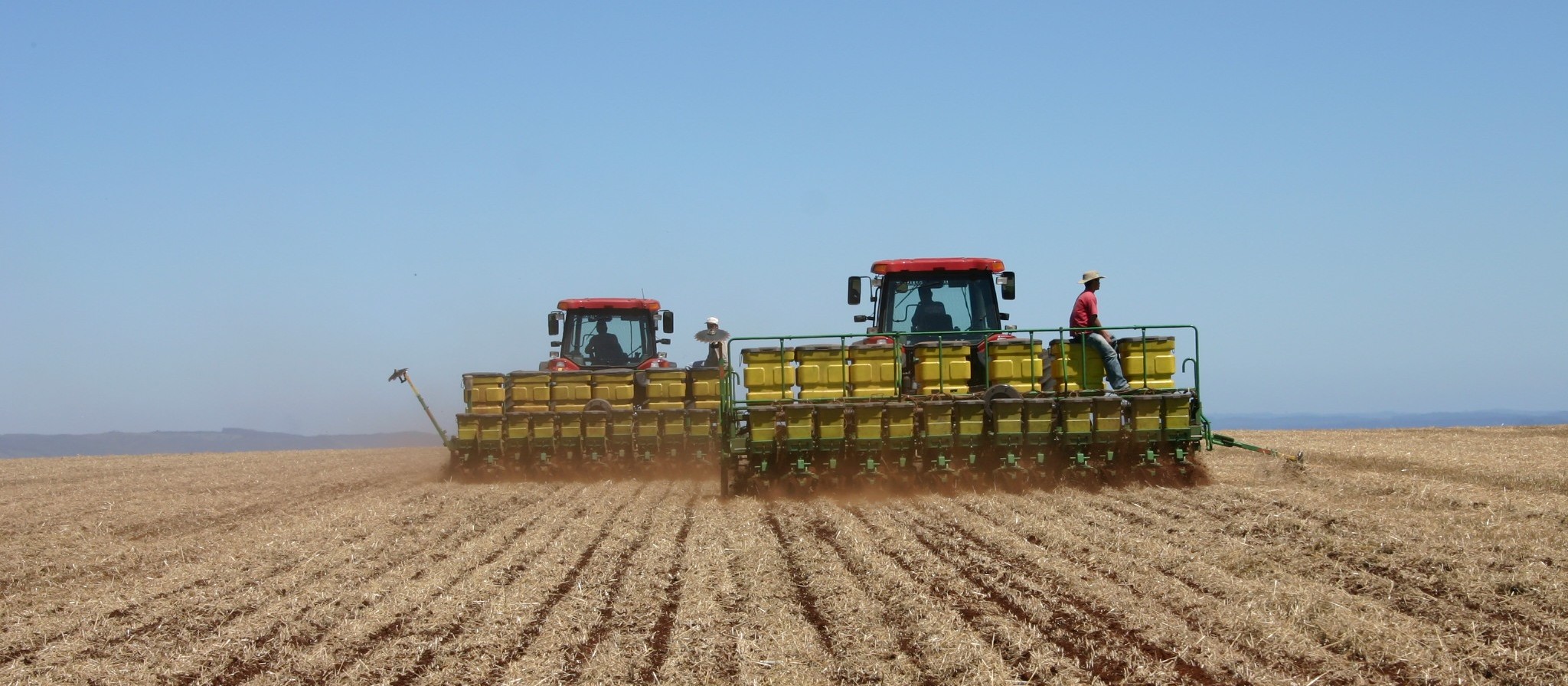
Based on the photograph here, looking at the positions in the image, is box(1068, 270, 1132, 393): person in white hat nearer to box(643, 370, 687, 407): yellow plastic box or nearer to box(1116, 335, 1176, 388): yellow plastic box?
box(1116, 335, 1176, 388): yellow plastic box

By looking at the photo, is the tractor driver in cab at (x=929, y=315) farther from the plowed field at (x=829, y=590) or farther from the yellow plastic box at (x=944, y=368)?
the plowed field at (x=829, y=590)

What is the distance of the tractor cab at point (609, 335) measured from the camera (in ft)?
70.4

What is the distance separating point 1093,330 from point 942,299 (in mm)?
2457

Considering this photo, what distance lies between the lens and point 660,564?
9.72 metres

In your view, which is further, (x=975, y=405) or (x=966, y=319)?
(x=966, y=319)

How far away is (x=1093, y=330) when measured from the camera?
48.6ft

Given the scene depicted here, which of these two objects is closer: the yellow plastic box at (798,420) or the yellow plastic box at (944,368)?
the yellow plastic box at (798,420)

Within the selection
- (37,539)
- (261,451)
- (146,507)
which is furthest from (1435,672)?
(261,451)

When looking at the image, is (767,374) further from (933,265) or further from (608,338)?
(608,338)

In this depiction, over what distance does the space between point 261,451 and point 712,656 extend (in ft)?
93.6

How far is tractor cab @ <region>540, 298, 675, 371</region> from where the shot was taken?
2147 centimetres

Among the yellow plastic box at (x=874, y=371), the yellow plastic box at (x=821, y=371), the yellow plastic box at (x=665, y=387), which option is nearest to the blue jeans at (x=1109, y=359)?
the yellow plastic box at (x=874, y=371)

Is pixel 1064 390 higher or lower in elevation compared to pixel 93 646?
higher

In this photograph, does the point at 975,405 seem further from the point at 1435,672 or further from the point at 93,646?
the point at 93,646
